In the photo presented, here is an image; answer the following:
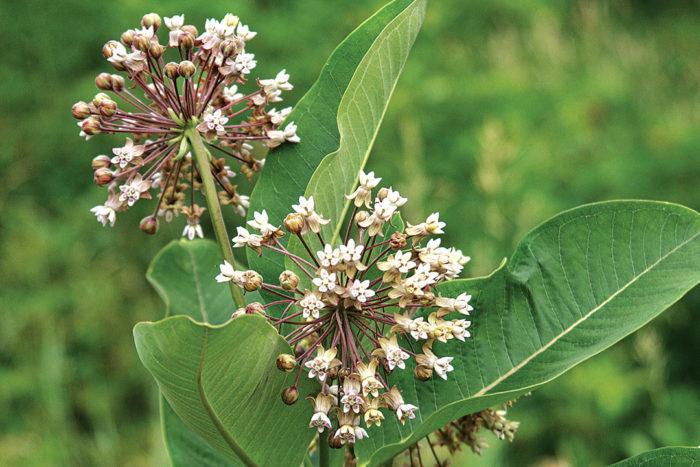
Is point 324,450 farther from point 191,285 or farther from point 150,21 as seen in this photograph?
point 150,21

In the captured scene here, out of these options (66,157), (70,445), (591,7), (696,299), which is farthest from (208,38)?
(591,7)

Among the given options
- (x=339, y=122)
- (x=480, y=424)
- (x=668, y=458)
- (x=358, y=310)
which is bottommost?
(x=668, y=458)

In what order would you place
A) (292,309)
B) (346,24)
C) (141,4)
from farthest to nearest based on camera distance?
1. (346,24)
2. (141,4)
3. (292,309)

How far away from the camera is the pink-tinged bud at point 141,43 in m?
0.80

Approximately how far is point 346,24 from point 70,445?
9.90ft

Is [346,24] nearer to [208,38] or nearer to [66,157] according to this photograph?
[66,157]

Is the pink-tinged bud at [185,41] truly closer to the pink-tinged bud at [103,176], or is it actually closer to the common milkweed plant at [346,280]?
the common milkweed plant at [346,280]

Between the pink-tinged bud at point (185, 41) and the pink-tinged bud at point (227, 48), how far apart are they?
0.05m

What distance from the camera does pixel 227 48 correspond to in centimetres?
80

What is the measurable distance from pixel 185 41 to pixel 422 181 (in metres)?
2.30

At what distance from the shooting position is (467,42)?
5441 mm

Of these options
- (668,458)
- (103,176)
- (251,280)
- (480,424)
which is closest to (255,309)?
(251,280)

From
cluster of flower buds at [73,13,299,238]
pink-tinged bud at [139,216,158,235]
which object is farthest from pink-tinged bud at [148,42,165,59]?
pink-tinged bud at [139,216,158,235]

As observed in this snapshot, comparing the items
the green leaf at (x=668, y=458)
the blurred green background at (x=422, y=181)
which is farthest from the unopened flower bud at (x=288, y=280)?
the blurred green background at (x=422, y=181)
